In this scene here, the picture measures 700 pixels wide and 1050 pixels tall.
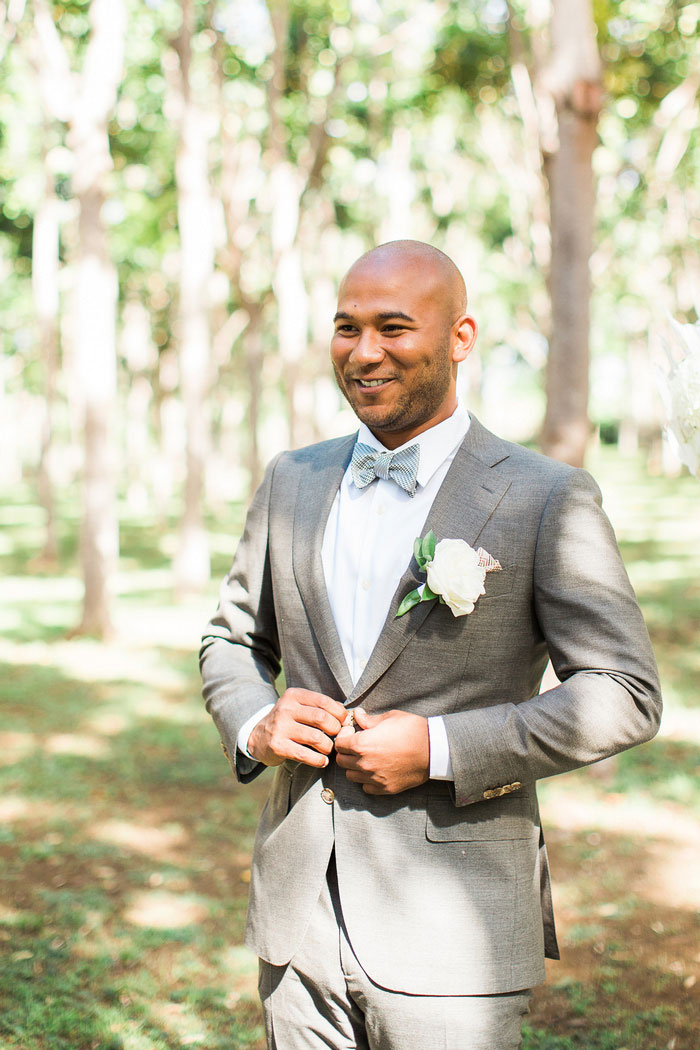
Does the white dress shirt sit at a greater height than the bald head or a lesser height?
lesser

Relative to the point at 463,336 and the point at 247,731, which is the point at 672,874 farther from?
the point at 463,336

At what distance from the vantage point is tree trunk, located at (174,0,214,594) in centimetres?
1326

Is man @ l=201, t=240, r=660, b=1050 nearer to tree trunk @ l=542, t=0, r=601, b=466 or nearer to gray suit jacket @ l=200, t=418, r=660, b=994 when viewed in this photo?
gray suit jacket @ l=200, t=418, r=660, b=994

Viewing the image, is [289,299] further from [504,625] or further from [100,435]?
[504,625]

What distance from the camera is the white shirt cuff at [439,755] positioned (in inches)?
81.0

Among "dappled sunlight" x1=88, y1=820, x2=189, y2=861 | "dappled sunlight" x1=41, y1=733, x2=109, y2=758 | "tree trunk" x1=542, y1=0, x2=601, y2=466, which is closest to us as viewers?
"dappled sunlight" x1=88, y1=820, x2=189, y2=861

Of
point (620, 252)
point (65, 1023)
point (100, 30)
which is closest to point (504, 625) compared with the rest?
point (65, 1023)

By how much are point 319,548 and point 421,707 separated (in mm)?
450

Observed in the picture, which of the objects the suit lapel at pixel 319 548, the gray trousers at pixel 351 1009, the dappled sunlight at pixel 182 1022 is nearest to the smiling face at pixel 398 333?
the suit lapel at pixel 319 548

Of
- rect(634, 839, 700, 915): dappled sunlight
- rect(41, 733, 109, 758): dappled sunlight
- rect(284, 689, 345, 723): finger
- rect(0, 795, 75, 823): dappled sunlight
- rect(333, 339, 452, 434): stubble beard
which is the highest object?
rect(333, 339, 452, 434): stubble beard

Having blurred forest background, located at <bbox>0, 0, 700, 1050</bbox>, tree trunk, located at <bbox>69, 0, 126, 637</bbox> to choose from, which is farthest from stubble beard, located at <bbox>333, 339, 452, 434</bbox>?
tree trunk, located at <bbox>69, 0, 126, 637</bbox>

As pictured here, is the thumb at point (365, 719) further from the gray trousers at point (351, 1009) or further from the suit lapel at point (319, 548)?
the gray trousers at point (351, 1009)

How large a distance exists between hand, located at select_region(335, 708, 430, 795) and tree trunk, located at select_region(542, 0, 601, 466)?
4996 mm

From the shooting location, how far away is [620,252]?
2714 centimetres
